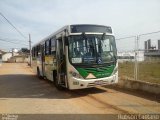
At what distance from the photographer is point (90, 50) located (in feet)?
42.2

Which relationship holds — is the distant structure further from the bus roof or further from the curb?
the bus roof

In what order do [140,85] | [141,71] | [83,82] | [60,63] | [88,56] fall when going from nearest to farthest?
[83,82], [88,56], [140,85], [60,63], [141,71]

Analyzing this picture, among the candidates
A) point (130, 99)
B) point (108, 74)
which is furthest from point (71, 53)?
point (130, 99)

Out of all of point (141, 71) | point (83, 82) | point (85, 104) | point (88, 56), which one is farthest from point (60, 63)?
point (141, 71)

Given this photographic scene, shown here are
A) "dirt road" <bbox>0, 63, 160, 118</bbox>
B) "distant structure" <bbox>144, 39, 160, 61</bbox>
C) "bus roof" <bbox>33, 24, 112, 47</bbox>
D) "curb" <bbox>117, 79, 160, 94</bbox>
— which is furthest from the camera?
"distant structure" <bbox>144, 39, 160, 61</bbox>

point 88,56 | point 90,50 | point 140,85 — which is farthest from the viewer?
point 140,85

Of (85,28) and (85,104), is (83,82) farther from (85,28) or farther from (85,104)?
(85,28)

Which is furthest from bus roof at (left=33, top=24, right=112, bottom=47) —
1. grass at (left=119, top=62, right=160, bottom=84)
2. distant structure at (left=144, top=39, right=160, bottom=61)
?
grass at (left=119, top=62, right=160, bottom=84)

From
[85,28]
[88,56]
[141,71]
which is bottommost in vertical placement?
[141,71]

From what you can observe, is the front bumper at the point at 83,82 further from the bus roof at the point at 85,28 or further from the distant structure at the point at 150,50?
the distant structure at the point at 150,50

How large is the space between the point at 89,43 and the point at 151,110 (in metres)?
4.85

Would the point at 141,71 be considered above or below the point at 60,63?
below

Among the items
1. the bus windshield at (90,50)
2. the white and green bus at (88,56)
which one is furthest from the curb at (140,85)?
the bus windshield at (90,50)

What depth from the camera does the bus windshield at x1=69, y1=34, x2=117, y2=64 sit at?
12.7 metres
